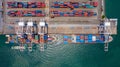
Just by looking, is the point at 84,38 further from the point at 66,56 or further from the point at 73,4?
the point at 73,4

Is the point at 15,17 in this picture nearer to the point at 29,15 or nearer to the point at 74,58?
the point at 29,15

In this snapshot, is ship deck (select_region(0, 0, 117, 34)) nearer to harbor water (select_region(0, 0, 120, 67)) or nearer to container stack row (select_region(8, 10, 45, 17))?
container stack row (select_region(8, 10, 45, 17))

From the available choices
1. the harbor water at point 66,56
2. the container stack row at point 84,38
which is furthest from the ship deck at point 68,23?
the harbor water at point 66,56

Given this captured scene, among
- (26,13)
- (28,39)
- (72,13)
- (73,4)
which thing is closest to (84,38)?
(72,13)

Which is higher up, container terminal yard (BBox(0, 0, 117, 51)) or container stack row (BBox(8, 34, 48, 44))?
container terminal yard (BBox(0, 0, 117, 51))

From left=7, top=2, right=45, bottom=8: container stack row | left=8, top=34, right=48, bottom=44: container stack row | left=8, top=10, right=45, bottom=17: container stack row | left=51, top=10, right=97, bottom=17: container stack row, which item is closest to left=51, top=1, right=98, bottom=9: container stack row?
left=51, top=10, right=97, bottom=17: container stack row

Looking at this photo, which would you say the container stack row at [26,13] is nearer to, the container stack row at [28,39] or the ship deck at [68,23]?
the ship deck at [68,23]

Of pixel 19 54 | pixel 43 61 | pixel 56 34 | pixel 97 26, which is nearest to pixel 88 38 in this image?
pixel 97 26
